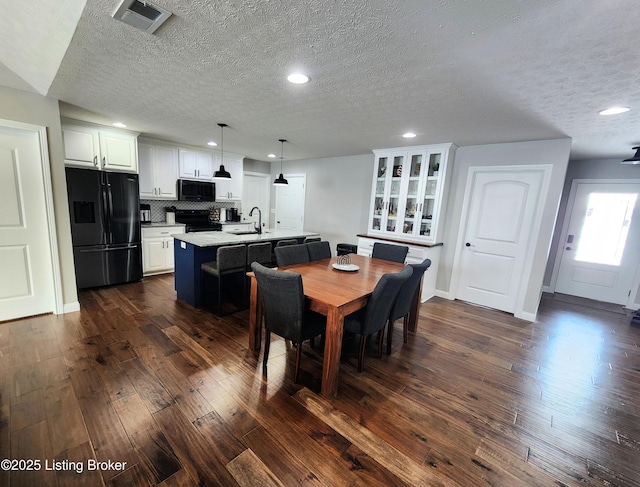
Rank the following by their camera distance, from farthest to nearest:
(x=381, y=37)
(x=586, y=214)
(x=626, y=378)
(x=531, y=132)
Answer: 1. (x=586, y=214)
2. (x=531, y=132)
3. (x=626, y=378)
4. (x=381, y=37)

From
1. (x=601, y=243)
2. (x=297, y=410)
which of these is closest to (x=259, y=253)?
(x=297, y=410)

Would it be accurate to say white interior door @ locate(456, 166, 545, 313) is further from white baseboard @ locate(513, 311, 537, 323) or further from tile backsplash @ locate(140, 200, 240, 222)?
tile backsplash @ locate(140, 200, 240, 222)

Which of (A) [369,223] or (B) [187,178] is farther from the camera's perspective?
(B) [187,178]

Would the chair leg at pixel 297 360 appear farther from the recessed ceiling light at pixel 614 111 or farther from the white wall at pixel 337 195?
the white wall at pixel 337 195

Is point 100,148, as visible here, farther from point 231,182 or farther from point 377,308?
point 377,308

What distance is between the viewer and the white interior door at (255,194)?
21.6 feet

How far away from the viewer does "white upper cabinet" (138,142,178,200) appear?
181 inches

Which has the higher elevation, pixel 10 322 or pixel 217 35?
pixel 217 35

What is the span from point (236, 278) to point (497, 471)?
3.37 meters

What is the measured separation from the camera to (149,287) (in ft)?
13.6

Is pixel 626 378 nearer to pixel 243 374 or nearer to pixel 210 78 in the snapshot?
pixel 243 374

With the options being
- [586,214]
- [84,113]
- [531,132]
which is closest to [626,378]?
[531,132]

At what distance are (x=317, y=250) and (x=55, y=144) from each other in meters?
3.00

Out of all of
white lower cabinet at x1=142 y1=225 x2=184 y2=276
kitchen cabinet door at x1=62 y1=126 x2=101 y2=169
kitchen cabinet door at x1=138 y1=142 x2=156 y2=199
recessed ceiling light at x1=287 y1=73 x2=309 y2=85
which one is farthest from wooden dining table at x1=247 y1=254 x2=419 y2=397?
kitchen cabinet door at x1=138 y1=142 x2=156 y2=199
